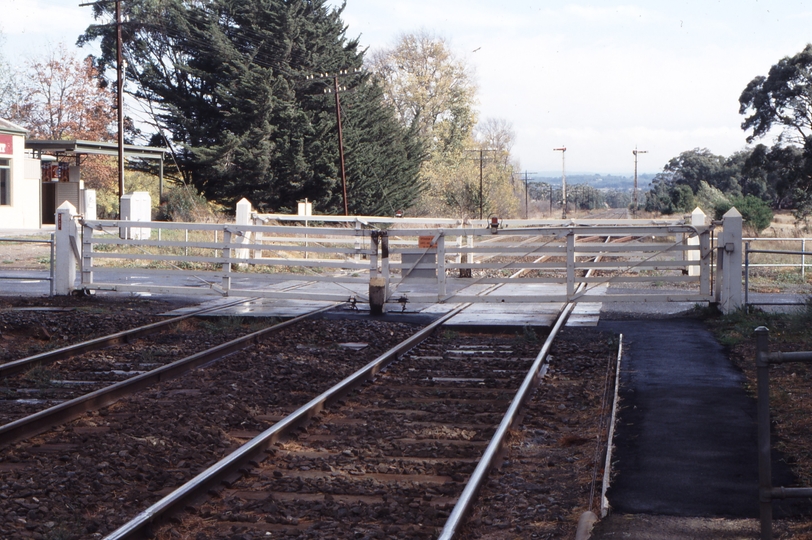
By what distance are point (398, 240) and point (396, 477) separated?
85.2 feet

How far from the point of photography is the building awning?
42.3 m

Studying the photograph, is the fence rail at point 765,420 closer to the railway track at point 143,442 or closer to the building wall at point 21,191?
the railway track at point 143,442

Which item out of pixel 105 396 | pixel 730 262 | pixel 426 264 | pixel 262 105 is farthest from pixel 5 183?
pixel 105 396

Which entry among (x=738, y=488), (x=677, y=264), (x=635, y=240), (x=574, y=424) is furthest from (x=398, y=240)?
(x=738, y=488)

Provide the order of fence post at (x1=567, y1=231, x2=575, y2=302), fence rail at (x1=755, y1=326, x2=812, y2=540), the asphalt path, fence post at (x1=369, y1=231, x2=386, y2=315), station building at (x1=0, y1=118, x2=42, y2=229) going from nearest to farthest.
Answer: fence rail at (x1=755, y1=326, x2=812, y2=540), the asphalt path, fence post at (x1=567, y1=231, x2=575, y2=302), fence post at (x1=369, y1=231, x2=386, y2=315), station building at (x1=0, y1=118, x2=42, y2=229)

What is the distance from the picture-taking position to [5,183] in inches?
1590

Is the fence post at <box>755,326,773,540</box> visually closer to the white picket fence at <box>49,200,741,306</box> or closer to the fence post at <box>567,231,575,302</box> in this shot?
the white picket fence at <box>49,200,741,306</box>

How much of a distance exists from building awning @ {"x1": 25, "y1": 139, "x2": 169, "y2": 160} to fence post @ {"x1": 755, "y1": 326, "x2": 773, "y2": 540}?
4166 centimetres

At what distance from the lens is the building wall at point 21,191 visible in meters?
40.1

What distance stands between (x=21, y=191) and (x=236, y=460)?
3885 cm

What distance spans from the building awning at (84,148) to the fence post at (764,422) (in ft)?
137

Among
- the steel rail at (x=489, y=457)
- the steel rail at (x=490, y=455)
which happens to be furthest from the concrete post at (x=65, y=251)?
the steel rail at (x=489, y=457)

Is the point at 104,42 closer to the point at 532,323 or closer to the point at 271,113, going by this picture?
the point at 271,113

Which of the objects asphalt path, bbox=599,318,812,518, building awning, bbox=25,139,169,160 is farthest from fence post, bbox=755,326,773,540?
building awning, bbox=25,139,169,160
